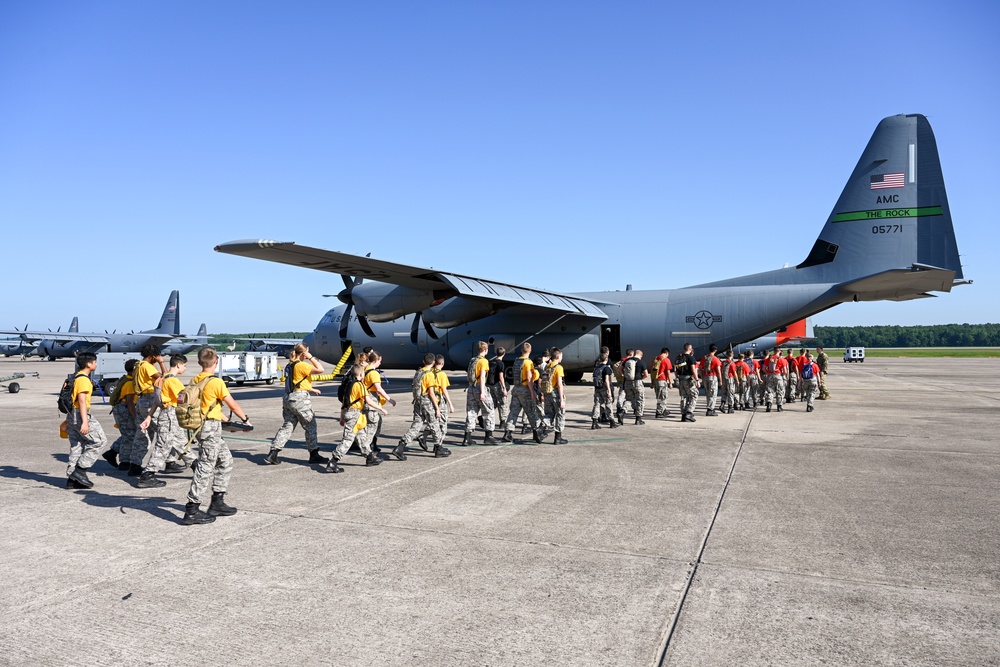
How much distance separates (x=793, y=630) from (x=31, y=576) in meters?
5.49

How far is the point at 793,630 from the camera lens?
13.1ft

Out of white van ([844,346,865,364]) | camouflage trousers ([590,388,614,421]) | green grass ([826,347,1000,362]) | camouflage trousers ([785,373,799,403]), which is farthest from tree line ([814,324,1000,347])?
camouflage trousers ([590,388,614,421])

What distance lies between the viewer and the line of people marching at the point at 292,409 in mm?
6656

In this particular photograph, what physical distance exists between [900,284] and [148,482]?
1961 cm

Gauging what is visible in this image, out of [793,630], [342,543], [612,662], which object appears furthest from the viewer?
[342,543]

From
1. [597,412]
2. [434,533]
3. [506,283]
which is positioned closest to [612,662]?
[434,533]

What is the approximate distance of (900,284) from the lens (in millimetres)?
18797

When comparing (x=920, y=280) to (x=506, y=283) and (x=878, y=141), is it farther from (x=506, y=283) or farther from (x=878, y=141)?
(x=506, y=283)

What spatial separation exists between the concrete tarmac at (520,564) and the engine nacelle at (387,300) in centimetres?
1141

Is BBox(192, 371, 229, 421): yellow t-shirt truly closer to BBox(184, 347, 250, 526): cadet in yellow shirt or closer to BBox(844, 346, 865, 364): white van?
BBox(184, 347, 250, 526): cadet in yellow shirt

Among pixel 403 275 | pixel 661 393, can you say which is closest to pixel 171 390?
pixel 661 393

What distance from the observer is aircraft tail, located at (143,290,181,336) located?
199 feet

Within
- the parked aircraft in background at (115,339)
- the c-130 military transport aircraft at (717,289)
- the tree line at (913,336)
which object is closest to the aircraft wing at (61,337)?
the parked aircraft in background at (115,339)

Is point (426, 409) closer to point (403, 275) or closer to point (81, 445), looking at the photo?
point (81, 445)
